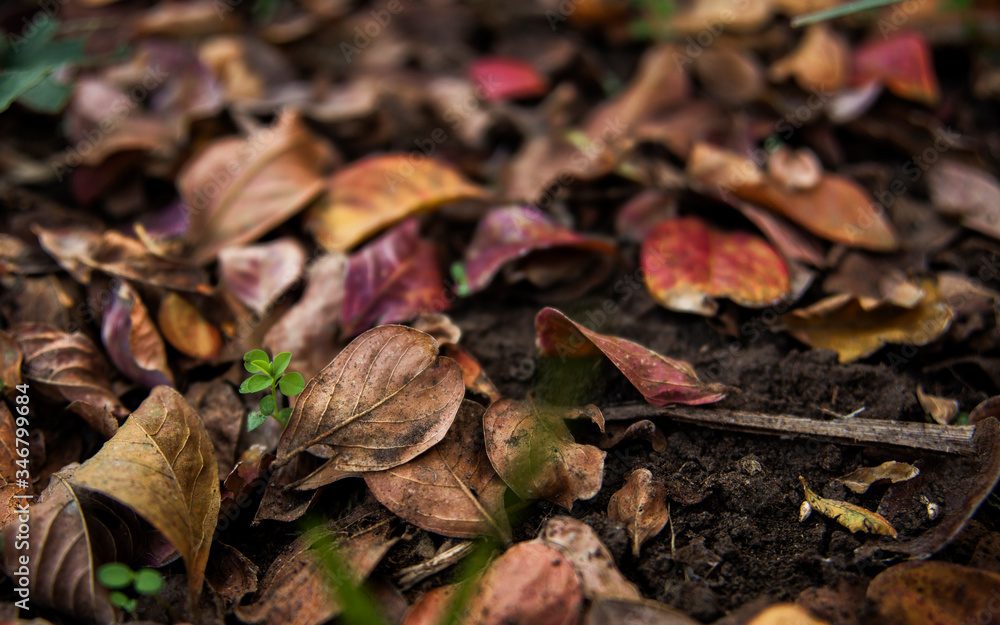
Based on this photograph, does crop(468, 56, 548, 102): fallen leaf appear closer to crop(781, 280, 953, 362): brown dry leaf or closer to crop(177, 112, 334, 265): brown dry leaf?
crop(177, 112, 334, 265): brown dry leaf

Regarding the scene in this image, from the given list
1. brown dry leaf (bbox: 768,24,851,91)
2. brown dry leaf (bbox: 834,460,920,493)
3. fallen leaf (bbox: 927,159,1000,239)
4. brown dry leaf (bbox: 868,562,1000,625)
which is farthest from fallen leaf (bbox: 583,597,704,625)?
brown dry leaf (bbox: 768,24,851,91)

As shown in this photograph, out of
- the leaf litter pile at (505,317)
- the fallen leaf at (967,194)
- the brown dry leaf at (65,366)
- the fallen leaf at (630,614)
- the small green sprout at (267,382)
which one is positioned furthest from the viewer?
the fallen leaf at (967,194)

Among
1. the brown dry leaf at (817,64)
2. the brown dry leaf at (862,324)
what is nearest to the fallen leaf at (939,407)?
the brown dry leaf at (862,324)

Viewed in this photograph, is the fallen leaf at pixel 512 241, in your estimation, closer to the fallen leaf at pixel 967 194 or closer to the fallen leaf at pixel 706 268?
the fallen leaf at pixel 706 268

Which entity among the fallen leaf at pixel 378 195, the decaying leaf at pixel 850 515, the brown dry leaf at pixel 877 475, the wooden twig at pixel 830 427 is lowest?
the decaying leaf at pixel 850 515

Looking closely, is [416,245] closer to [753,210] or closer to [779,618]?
[753,210]

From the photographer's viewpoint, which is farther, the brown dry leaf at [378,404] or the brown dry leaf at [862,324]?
the brown dry leaf at [862,324]

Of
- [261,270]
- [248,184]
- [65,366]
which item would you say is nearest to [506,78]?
[248,184]
